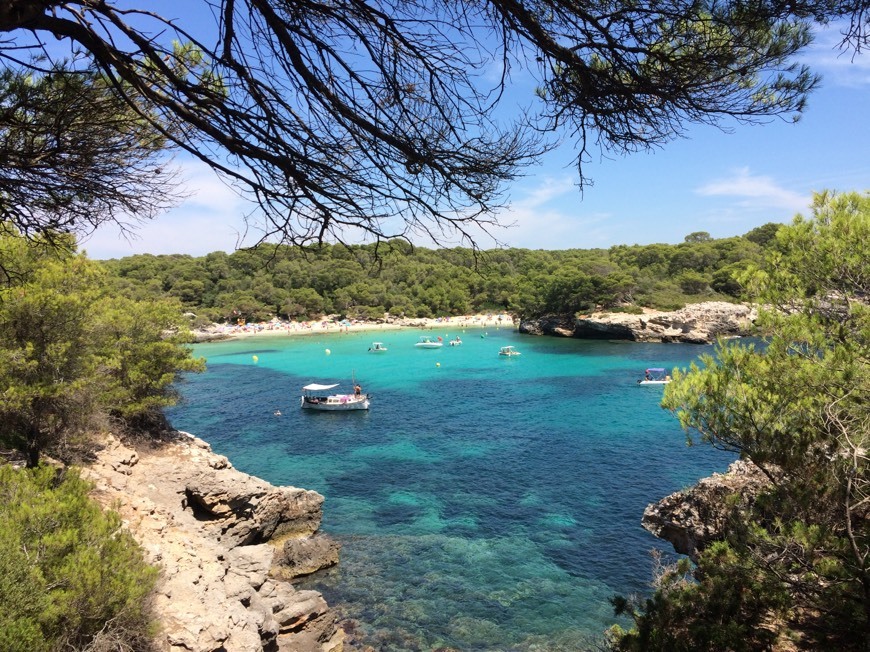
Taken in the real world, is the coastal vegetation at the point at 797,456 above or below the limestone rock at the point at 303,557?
above

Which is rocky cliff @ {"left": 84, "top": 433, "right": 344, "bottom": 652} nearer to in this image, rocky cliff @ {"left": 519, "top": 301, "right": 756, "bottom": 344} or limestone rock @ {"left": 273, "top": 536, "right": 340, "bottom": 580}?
limestone rock @ {"left": 273, "top": 536, "right": 340, "bottom": 580}

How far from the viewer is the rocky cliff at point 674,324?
4888 centimetres

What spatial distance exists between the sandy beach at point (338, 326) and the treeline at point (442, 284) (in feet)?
5.34

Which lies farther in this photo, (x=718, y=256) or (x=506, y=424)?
(x=718, y=256)

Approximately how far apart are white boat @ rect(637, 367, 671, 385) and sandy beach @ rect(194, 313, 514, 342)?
3698 centimetres

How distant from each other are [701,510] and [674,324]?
142 feet

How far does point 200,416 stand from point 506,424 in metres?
16.5

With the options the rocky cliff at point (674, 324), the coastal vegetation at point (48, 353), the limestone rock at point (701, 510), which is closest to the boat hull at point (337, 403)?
the coastal vegetation at point (48, 353)

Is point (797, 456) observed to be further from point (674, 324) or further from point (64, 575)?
point (674, 324)

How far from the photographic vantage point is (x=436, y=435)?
23578mm

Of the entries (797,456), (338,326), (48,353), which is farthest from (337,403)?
(338,326)

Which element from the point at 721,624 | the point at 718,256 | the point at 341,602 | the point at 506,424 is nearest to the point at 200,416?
the point at 506,424

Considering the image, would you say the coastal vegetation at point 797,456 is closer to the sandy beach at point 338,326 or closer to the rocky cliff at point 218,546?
the rocky cliff at point 218,546

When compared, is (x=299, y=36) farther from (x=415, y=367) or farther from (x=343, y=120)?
(x=415, y=367)
